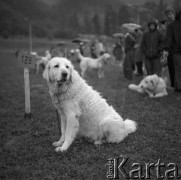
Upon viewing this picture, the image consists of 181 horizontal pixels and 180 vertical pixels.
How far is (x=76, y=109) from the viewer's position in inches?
167

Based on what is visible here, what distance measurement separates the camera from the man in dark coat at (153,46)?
885 centimetres

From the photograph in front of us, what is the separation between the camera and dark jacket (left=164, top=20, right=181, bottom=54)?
8016mm

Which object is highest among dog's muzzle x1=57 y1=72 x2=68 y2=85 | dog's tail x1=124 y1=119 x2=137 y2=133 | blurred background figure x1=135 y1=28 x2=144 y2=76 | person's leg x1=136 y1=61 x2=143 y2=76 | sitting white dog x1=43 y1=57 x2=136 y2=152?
blurred background figure x1=135 y1=28 x2=144 y2=76

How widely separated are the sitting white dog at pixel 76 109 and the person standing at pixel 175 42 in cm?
454

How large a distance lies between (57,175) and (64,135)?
3.62 feet

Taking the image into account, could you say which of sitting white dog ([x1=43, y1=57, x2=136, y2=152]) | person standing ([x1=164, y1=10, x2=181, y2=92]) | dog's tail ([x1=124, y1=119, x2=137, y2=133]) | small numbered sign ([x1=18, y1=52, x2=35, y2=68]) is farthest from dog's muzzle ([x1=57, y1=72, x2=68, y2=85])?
person standing ([x1=164, y1=10, x2=181, y2=92])

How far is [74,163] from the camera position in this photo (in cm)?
380

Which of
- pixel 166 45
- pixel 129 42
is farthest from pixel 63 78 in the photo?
pixel 129 42

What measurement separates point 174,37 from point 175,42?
0.17m

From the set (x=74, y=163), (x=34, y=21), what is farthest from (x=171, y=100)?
(x=34, y=21)

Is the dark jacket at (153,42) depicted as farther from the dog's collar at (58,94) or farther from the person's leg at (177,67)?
the dog's collar at (58,94)

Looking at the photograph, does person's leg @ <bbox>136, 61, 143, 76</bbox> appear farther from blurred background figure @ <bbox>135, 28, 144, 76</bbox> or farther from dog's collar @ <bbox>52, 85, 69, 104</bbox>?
dog's collar @ <bbox>52, 85, 69, 104</bbox>

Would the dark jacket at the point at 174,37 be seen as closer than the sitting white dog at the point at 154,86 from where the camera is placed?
Yes

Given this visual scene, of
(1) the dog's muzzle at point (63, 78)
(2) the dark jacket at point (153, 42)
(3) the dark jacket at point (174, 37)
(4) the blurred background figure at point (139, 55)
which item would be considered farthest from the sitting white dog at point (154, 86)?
(1) the dog's muzzle at point (63, 78)
